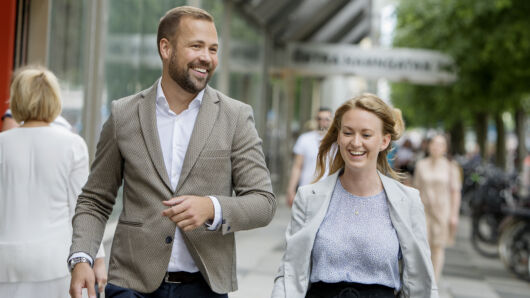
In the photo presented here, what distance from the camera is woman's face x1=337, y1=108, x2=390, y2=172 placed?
3.41 meters

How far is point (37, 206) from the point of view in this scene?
3764mm

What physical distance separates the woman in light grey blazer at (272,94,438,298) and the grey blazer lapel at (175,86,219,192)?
0.71 metres

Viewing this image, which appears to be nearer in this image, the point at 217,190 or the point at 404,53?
the point at 217,190

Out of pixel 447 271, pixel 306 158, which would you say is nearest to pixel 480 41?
pixel 447 271

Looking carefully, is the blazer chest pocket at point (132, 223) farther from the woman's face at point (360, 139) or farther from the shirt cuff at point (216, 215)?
the woman's face at point (360, 139)

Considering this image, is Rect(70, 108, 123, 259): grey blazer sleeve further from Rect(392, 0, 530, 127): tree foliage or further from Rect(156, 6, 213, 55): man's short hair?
Rect(392, 0, 530, 127): tree foliage

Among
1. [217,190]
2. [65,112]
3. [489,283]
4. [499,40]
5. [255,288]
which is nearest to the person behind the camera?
[217,190]

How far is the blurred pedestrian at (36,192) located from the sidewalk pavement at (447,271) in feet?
11.0

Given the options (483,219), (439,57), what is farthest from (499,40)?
(483,219)

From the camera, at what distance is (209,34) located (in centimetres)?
293

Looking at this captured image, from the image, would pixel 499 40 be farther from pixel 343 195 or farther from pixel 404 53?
pixel 343 195

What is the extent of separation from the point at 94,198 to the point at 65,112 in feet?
12.4

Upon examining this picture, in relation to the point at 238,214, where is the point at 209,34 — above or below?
above

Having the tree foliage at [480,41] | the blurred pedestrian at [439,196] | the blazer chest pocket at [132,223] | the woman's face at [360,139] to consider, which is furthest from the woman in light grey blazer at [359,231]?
the tree foliage at [480,41]
